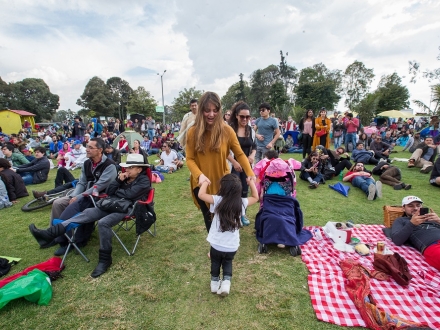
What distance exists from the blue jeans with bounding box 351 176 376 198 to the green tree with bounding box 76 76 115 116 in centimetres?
5658

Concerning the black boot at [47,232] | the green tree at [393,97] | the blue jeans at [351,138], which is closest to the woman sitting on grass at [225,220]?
the black boot at [47,232]

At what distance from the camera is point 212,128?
8.31ft

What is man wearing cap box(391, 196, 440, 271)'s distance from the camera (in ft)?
10.2

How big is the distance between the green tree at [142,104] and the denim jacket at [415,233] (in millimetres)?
41347

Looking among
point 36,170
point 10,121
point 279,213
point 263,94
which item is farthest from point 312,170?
point 263,94

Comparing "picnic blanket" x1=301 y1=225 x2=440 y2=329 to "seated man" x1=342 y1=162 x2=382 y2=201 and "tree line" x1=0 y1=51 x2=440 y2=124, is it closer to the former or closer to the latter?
"seated man" x1=342 y1=162 x2=382 y2=201

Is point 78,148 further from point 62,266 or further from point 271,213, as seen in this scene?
point 271,213

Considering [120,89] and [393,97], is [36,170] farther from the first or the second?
[120,89]

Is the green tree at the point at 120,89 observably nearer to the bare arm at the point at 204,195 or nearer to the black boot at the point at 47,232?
the black boot at the point at 47,232

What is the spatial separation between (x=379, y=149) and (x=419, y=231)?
23.8ft

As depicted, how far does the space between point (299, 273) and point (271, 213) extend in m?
0.88

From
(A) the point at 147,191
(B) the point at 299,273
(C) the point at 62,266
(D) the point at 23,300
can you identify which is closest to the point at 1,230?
(C) the point at 62,266

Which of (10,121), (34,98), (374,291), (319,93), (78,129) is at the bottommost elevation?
(374,291)

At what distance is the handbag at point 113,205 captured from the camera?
342 cm
